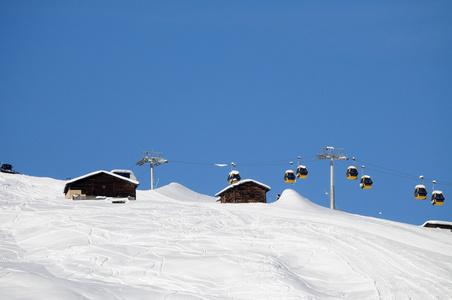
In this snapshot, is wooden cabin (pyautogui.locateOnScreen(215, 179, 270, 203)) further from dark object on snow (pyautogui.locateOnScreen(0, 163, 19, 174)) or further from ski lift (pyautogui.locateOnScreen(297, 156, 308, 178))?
dark object on snow (pyautogui.locateOnScreen(0, 163, 19, 174))

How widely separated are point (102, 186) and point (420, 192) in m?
26.4

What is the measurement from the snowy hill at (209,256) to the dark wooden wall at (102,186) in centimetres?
1019

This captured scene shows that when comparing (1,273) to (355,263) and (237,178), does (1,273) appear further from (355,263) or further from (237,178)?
(237,178)

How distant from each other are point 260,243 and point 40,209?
16.5 meters

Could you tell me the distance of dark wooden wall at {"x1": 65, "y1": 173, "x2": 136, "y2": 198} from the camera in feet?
147

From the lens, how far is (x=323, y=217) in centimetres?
3391

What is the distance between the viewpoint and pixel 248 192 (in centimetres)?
5012

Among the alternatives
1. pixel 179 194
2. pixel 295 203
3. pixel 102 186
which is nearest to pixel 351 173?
pixel 295 203

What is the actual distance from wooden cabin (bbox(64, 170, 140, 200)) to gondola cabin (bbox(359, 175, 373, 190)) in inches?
741

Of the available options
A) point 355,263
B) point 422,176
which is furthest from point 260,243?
point 422,176

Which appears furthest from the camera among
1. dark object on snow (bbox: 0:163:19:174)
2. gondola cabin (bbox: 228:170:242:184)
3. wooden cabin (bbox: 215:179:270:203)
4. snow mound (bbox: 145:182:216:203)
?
dark object on snow (bbox: 0:163:19:174)

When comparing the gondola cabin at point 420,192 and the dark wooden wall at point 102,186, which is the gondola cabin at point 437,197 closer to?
the gondola cabin at point 420,192

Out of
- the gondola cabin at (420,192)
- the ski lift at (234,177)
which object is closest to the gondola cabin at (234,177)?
the ski lift at (234,177)

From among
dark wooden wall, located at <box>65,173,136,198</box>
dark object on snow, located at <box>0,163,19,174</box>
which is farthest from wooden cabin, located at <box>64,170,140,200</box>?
dark object on snow, located at <box>0,163,19,174</box>
